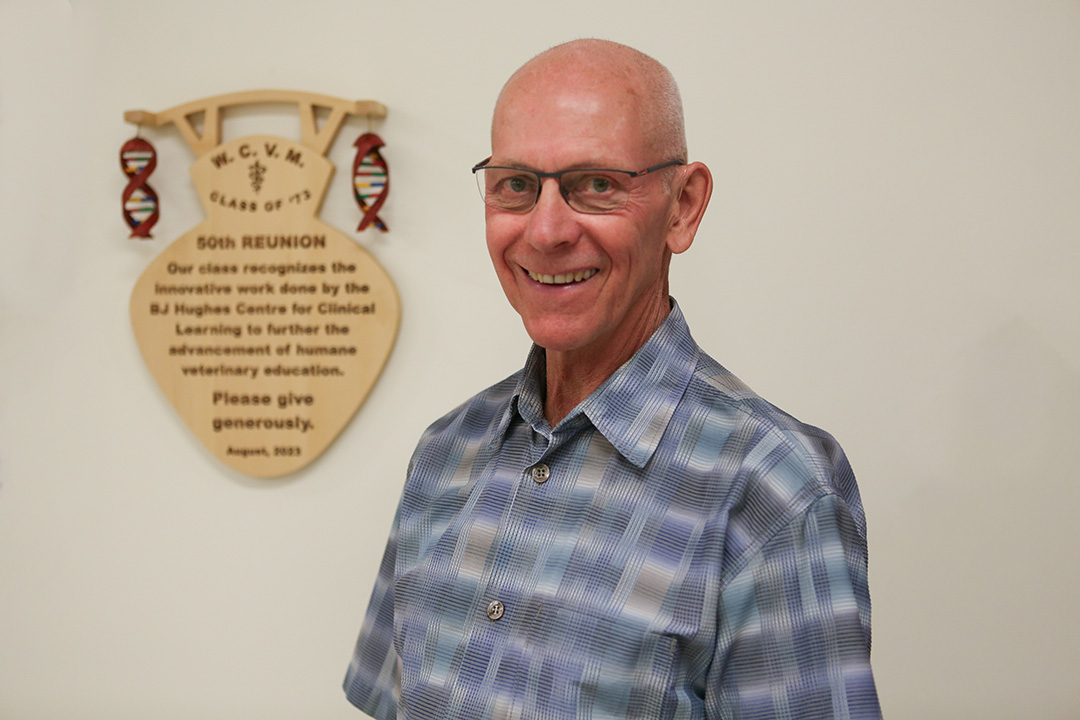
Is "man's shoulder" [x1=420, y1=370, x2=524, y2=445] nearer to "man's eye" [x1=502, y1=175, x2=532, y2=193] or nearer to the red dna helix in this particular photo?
"man's eye" [x1=502, y1=175, x2=532, y2=193]

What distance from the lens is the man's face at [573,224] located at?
2.76ft

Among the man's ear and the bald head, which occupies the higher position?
the bald head

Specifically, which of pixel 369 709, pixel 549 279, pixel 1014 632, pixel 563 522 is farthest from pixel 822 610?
pixel 1014 632

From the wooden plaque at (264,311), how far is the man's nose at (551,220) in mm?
802

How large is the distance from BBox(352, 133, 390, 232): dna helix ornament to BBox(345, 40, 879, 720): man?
0.72m

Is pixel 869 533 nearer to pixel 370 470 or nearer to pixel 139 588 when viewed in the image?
pixel 370 470

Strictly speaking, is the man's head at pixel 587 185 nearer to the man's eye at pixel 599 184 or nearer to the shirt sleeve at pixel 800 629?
the man's eye at pixel 599 184

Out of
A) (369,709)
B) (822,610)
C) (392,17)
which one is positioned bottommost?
(369,709)

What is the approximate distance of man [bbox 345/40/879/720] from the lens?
2.54ft

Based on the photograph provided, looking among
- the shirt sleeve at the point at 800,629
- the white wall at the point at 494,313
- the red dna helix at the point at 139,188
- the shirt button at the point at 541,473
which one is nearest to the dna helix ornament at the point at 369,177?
the white wall at the point at 494,313

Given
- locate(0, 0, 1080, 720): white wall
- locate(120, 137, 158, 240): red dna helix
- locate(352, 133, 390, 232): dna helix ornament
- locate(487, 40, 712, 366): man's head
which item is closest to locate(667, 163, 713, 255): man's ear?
locate(487, 40, 712, 366): man's head

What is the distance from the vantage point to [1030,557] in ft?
4.82

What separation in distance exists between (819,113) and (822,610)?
99 centimetres

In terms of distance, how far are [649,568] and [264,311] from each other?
3.54 feet
